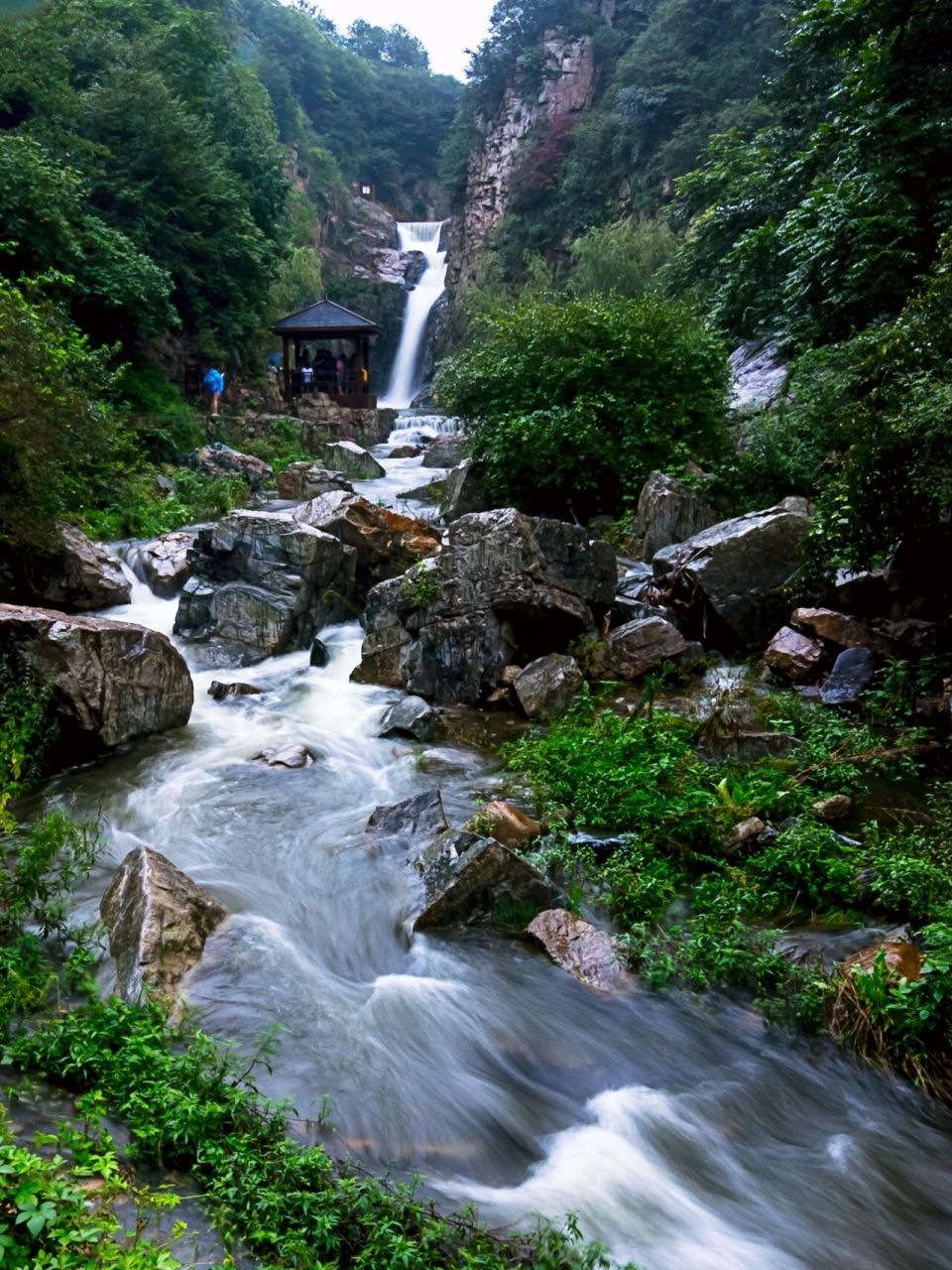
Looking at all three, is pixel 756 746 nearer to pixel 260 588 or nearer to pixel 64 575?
pixel 260 588

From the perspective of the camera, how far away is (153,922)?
445 centimetres

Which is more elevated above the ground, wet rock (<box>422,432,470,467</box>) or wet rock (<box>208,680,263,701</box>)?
wet rock (<box>422,432,470,467</box>)

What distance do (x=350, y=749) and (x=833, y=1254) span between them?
5780 millimetres

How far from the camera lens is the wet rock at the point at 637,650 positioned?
882 cm

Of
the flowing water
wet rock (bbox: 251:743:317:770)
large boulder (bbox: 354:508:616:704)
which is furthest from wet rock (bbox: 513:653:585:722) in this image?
the flowing water

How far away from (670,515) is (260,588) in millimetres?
5367

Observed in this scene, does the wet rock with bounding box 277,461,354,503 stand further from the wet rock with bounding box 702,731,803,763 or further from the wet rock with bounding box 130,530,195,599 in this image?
the wet rock with bounding box 702,731,803,763

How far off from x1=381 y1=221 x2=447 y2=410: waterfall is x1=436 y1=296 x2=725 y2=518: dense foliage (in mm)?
23659

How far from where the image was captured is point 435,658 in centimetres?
921

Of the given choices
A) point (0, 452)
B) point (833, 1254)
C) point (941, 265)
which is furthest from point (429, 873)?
point (0, 452)

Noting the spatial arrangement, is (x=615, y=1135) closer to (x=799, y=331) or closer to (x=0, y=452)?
(x=0, y=452)

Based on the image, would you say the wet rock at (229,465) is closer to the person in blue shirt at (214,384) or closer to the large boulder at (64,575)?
the person in blue shirt at (214,384)

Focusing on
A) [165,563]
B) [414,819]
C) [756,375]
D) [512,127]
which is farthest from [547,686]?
[512,127]

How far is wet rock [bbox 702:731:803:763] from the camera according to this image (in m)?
6.82
